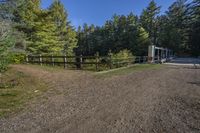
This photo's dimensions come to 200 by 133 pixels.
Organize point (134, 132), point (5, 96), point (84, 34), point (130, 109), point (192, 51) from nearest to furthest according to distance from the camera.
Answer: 1. point (134, 132)
2. point (130, 109)
3. point (5, 96)
4. point (192, 51)
5. point (84, 34)

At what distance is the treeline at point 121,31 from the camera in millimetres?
30000

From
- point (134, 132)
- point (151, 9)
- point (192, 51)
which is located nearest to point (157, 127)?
point (134, 132)

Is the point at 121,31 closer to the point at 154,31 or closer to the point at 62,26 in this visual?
the point at 154,31

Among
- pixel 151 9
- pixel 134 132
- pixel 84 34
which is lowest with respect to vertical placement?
pixel 134 132

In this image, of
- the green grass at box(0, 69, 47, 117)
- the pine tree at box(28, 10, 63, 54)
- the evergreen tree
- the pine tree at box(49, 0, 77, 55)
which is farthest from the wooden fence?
the evergreen tree

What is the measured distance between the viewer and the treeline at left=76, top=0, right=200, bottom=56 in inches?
1881

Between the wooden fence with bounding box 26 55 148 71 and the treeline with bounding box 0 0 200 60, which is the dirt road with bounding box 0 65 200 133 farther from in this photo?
the treeline with bounding box 0 0 200 60

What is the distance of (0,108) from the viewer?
619cm

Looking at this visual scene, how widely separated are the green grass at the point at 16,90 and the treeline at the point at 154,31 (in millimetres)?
38567

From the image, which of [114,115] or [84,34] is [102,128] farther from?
[84,34]

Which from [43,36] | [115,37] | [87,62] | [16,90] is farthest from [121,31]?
[16,90]

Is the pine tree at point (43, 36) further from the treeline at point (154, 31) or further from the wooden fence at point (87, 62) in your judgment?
the treeline at point (154, 31)

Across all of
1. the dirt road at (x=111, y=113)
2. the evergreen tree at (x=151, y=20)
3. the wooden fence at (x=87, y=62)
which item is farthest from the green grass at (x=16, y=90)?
the evergreen tree at (x=151, y=20)

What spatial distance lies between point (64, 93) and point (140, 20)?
2024 inches
